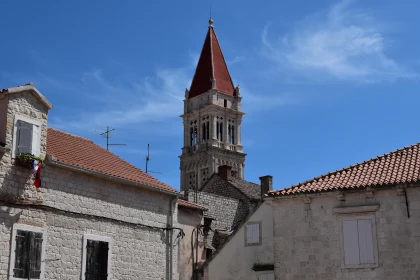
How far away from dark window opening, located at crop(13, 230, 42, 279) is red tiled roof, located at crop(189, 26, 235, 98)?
240ft

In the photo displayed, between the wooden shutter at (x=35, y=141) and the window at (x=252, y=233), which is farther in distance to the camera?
the window at (x=252, y=233)

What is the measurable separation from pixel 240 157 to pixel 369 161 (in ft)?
220

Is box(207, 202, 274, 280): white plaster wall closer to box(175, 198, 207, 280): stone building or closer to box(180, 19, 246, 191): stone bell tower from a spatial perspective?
box(175, 198, 207, 280): stone building

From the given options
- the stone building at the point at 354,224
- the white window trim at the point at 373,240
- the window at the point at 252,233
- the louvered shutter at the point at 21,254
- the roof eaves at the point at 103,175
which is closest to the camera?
the louvered shutter at the point at 21,254

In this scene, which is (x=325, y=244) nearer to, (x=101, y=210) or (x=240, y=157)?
(x=101, y=210)

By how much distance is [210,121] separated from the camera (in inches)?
3556

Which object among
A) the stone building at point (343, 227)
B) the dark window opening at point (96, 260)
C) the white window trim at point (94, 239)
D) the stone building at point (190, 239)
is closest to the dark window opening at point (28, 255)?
the white window trim at point (94, 239)

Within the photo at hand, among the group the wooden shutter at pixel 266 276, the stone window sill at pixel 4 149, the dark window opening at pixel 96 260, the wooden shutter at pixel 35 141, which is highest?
the wooden shutter at pixel 35 141

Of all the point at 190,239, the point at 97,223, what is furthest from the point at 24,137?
the point at 190,239

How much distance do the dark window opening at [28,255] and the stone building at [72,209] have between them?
27 millimetres

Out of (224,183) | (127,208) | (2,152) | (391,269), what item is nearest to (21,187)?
(2,152)

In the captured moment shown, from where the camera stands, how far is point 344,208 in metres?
21.6

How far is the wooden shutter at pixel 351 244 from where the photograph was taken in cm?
2120

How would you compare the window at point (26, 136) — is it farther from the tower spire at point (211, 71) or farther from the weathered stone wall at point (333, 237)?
the tower spire at point (211, 71)
